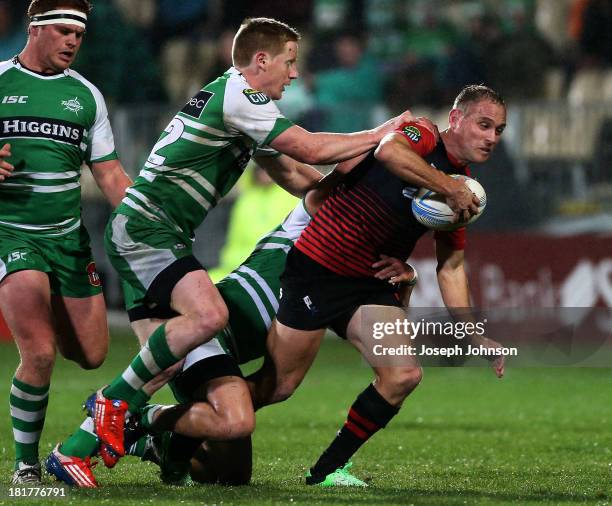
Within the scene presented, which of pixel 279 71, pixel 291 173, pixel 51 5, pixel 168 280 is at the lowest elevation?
pixel 168 280

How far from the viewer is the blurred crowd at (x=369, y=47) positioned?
1645cm

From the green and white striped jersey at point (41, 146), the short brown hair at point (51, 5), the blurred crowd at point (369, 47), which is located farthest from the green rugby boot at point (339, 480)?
the blurred crowd at point (369, 47)

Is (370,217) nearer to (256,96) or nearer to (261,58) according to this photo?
(256,96)

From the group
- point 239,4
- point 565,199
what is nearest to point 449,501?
point 565,199

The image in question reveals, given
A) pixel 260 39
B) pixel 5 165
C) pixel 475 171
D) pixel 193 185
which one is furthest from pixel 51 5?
Result: pixel 475 171

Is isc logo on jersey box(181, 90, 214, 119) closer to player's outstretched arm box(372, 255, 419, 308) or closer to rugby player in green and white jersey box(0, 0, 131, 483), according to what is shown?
rugby player in green and white jersey box(0, 0, 131, 483)

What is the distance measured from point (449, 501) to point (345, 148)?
175 cm

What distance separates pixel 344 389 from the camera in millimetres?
12195

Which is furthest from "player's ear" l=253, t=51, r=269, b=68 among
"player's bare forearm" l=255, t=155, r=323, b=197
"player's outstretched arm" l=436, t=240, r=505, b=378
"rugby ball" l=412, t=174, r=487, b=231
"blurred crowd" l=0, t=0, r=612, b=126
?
"blurred crowd" l=0, t=0, r=612, b=126

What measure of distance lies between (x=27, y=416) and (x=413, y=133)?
2.42 m

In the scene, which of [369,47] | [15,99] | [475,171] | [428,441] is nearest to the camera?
[15,99]

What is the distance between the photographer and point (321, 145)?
648cm

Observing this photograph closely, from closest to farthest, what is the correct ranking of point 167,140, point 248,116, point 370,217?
point 248,116 < point 167,140 < point 370,217

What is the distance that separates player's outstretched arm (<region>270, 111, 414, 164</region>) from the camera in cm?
648
